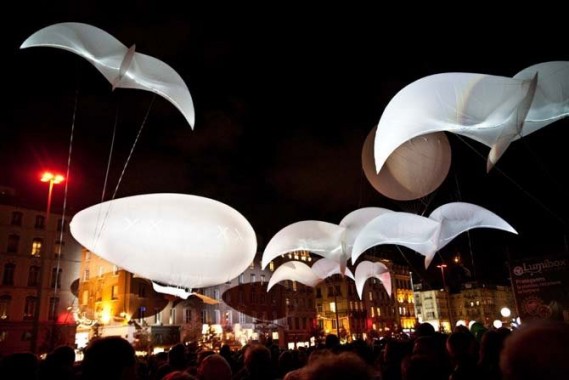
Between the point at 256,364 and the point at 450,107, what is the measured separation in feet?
28.5

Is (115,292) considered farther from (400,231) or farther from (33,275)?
(400,231)

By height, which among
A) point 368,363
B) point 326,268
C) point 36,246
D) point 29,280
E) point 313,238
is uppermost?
point 36,246

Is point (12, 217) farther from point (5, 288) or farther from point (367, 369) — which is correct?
point (367, 369)

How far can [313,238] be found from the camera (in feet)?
78.8

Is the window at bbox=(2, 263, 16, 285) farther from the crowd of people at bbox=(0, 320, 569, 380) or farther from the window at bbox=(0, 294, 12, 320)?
the crowd of people at bbox=(0, 320, 569, 380)

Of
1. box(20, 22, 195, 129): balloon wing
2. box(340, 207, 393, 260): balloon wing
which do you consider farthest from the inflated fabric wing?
box(340, 207, 393, 260): balloon wing

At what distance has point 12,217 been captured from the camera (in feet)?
151

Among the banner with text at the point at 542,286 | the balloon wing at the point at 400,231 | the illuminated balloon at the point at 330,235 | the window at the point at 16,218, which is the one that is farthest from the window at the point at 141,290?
the banner with text at the point at 542,286

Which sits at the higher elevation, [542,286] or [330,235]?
[330,235]

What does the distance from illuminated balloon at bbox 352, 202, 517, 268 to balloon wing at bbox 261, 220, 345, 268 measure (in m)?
3.15

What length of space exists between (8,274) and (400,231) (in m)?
41.9

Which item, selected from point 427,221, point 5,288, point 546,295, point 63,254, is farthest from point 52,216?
point 546,295

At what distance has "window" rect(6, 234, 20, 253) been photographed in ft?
147

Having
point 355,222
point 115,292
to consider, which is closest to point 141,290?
point 115,292
